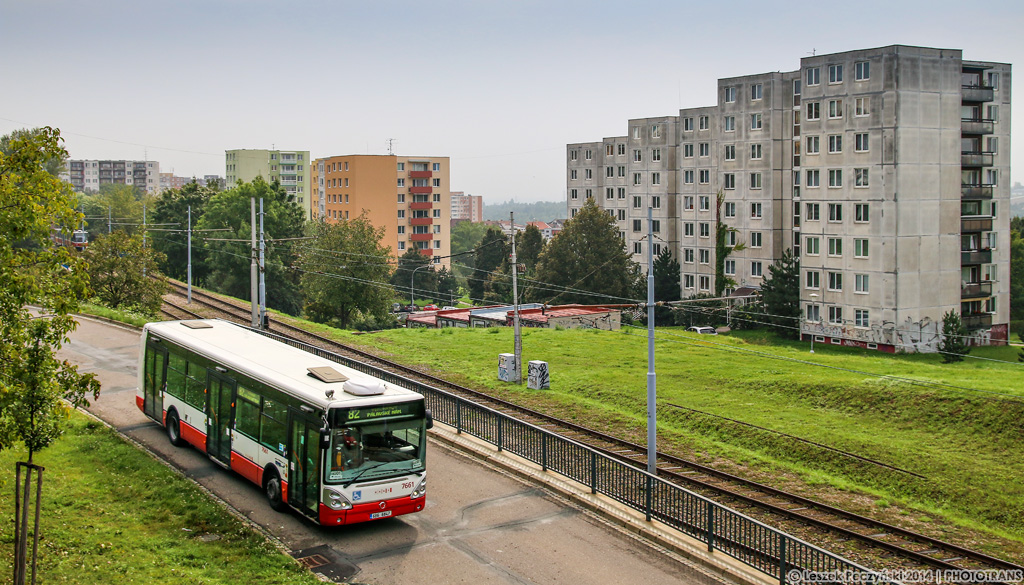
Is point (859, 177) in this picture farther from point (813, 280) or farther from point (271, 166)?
point (271, 166)

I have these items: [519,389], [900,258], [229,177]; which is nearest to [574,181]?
[900,258]

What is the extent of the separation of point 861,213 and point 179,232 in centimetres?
5215

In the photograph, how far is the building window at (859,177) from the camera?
5866 cm

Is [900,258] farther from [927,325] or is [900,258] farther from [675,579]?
[675,579]

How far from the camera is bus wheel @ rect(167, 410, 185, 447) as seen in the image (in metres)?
21.3

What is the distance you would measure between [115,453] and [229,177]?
16423 cm

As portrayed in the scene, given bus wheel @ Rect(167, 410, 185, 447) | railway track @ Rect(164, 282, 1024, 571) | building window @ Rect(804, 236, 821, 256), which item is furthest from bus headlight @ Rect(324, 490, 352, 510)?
building window @ Rect(804, 236, 821, 256)

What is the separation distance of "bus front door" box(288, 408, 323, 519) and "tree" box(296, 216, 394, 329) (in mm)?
39684

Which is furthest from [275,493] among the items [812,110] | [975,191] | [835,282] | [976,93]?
[976,93]

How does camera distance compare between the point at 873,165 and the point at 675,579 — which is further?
the point at 873,165

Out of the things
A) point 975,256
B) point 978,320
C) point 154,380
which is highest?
point 975,256

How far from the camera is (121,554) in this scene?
46.1 feet

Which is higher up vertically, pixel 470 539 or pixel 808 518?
pixel 470 539

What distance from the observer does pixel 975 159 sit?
2368 inches
